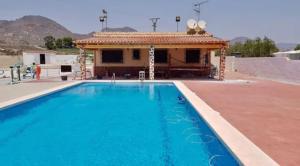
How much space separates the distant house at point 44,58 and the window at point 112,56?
1392cm

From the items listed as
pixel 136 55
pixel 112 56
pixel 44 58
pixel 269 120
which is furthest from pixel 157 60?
pixel 44 58

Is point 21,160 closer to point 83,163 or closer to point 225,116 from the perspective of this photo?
point 83,163

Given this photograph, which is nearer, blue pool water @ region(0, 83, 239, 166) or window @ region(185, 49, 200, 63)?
blue pool water @ region(0, 83, 239, 166)

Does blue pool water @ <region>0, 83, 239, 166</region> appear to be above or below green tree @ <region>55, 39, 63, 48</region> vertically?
below

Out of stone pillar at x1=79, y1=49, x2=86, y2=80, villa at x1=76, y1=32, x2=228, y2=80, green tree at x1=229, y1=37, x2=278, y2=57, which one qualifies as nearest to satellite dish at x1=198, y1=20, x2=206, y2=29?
villa at x1=76, y1=32, x2=228, y2=80

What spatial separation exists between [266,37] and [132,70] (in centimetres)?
4754

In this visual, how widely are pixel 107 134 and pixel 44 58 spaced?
36941mm

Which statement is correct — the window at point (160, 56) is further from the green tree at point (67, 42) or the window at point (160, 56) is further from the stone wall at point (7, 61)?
the green tree at point (67, 42)

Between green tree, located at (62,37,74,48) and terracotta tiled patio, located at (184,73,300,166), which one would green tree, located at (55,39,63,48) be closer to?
green tree, located at (62,37,74,48)

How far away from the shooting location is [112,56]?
2347 centimetres

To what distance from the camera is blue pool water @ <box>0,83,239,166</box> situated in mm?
5926

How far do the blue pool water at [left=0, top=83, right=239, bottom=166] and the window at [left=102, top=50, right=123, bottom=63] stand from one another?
10172 millimetres

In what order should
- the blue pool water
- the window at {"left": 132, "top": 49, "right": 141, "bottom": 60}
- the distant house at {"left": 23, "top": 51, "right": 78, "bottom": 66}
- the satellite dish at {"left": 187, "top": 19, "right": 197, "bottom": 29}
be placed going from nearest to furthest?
the blue pool water
the window at {"left": 132, "top": 49, "right": 141, "bottom": 60}
the satellite dish at {"left": 187, "top": 19, "right": 197, "bottom": 29}
the distant house at {"left": 23, "top": 51, "right": 78, "bottom": 66}

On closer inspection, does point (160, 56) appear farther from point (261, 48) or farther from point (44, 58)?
point (261, 48)
